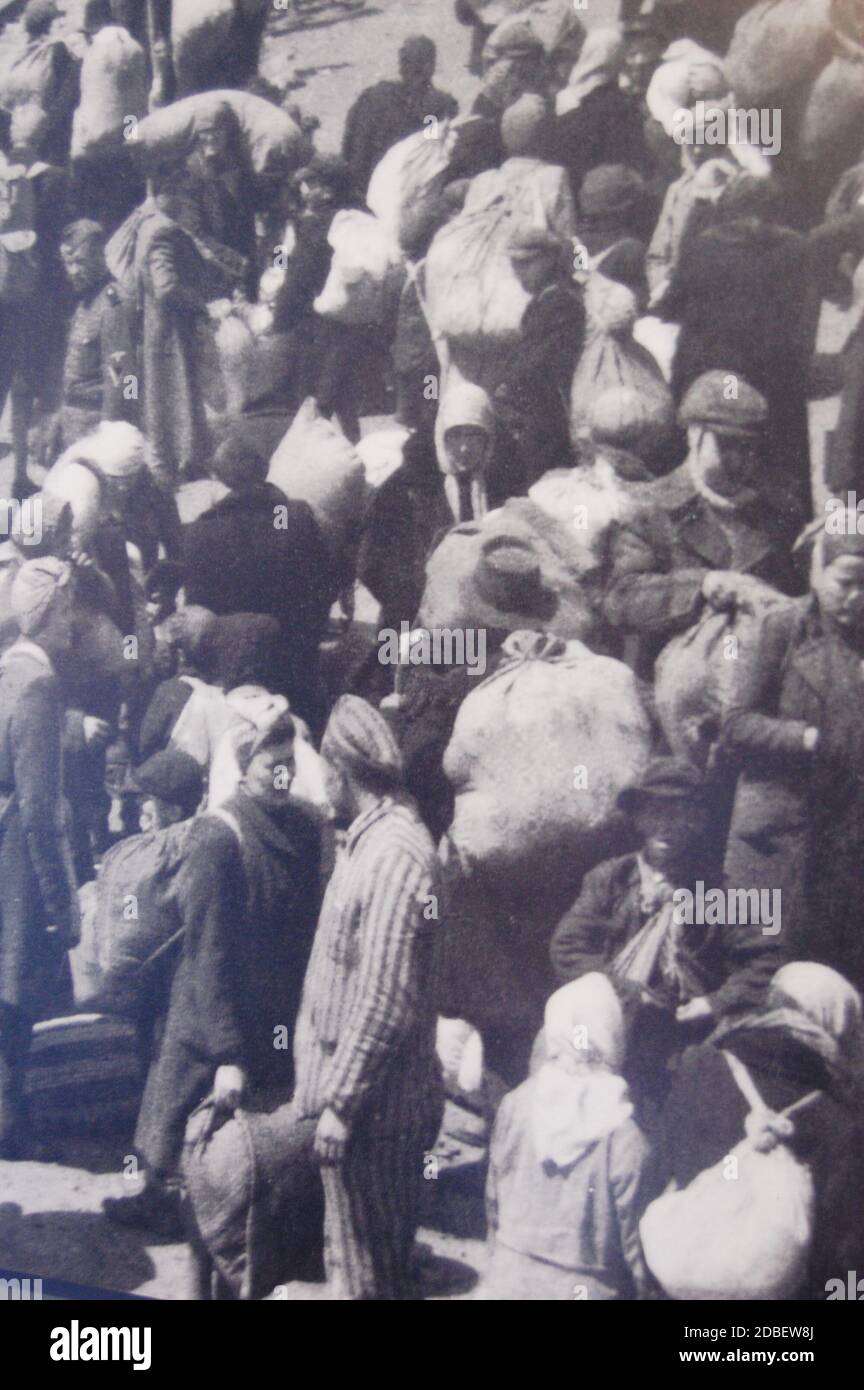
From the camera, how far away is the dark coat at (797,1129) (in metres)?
6.64

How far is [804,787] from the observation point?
6.81 metres

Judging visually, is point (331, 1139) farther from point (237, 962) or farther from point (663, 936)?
point (663, 936)

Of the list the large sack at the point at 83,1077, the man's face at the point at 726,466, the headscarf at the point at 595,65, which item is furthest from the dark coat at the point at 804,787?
the large sack at the point at 83,1077

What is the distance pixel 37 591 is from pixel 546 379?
2.41 meters

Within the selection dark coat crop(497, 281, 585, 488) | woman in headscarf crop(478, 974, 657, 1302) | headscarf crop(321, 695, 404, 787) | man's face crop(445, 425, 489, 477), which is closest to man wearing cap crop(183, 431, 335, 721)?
headscarf crop(321, 695, 404, 787)

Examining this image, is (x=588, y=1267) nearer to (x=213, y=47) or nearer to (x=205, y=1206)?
→ (x=205, y=1206)

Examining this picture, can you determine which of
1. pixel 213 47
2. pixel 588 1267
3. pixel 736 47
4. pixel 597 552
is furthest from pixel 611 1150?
pixel 213 47

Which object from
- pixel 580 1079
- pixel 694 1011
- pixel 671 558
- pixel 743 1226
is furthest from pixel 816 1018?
pixel 671 558

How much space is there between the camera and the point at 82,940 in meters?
7.70

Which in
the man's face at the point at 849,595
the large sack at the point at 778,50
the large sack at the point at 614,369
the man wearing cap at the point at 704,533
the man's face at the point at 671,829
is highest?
the large sack at the point at 778,50

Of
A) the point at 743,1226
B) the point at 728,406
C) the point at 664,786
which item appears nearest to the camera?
the point at 743,1226

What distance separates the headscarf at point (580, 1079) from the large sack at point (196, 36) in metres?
4.23

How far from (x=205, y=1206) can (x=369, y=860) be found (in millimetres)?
1530

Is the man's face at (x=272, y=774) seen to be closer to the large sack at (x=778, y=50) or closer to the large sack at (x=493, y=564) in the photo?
the large sack at (x=493, y=564)
